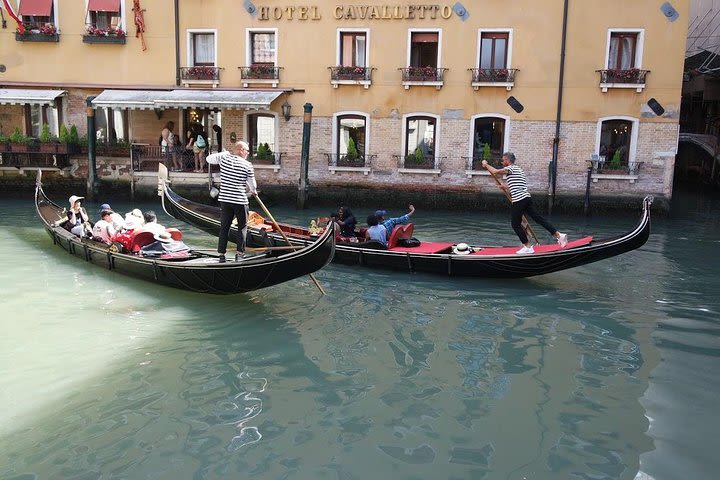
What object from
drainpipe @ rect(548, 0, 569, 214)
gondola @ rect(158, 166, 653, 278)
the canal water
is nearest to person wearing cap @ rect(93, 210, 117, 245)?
the canal water

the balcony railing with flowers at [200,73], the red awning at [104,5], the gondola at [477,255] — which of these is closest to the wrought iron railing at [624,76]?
the gondola at [477,255]

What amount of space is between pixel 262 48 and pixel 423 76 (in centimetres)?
280

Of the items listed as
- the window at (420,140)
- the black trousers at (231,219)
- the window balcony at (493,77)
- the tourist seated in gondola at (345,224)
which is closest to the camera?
the black trousers at (231,219)

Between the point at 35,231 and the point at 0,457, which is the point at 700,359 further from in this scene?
the point at 35,231

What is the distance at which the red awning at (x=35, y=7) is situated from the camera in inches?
455

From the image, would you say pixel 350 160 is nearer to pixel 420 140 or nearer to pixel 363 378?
pixel 420 140

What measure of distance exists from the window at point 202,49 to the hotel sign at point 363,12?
99 centimetres

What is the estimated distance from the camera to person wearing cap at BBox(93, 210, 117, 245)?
6582 mm

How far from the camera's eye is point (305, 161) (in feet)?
36.2

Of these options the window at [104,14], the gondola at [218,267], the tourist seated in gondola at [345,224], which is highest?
the window at [104,14]

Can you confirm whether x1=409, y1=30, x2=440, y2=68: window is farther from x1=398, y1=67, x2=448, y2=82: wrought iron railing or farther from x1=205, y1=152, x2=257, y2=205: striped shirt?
x1=205, y1=152, x2=257, y2=205: striped shirt

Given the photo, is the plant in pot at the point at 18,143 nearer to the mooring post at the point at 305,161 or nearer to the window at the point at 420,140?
the mooring post at the point at 305,161

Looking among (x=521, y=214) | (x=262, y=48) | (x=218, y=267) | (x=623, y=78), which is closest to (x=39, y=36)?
(x=262, y=48)

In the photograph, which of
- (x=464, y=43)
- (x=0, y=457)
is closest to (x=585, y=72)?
(x=464, y=43)
